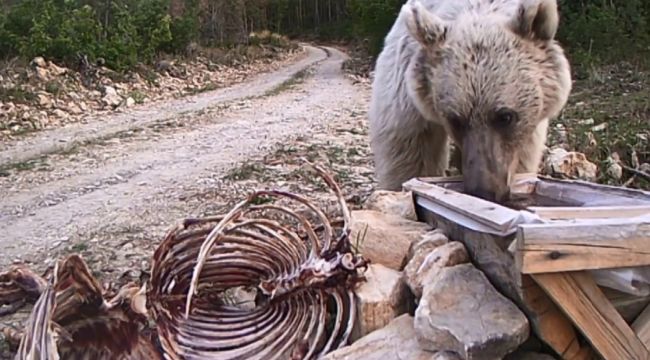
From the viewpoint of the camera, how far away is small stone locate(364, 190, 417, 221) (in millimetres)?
3213

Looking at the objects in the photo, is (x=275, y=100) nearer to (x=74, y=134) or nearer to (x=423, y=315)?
(x=74, y=134)

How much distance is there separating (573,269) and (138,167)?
17.9ft

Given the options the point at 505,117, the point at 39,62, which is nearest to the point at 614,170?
the point at 505,117

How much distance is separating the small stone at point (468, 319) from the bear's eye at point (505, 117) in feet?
3.90

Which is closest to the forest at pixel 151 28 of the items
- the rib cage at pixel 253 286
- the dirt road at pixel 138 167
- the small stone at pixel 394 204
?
the dirt road at pixel 138 167

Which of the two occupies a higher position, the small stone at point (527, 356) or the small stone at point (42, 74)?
the small stone at point (527, 356)

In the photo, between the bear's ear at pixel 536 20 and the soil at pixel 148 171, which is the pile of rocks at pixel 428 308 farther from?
the soil at pixel 148 171

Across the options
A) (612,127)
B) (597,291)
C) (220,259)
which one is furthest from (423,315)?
(612,127)

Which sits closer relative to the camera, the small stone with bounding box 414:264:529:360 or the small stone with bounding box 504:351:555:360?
the small stone with bounding box 414:264:529:360

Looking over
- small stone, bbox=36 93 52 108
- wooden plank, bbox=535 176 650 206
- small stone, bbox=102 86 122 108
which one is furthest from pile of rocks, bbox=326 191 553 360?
small stone, bbox=102 86 122 108

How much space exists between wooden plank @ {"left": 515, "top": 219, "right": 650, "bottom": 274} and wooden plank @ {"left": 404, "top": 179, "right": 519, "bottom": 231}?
0.16 meters

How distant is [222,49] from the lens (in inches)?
848

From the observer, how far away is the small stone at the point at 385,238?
280 centimetres

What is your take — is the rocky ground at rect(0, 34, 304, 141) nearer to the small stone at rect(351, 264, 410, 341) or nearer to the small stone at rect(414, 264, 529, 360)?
the small stone at rect(351, 264, 410, 341)
